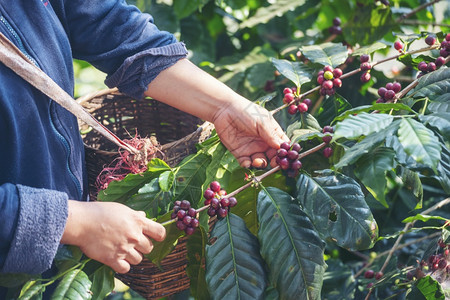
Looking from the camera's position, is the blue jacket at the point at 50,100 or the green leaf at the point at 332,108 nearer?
the blue jacket at the point at 50,100

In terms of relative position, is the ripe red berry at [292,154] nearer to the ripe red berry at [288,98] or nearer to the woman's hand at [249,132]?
the woman's hand at [249,132]

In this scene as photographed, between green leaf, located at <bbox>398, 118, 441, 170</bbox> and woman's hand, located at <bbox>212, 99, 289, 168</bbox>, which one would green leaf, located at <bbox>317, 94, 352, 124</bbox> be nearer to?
woman's hand, located at <bbox>212, 99, 289, 168</bbox>

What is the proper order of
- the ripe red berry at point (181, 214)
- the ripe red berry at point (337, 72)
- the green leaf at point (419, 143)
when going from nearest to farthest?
the green leaf at point (419, 143), the ripe red berry at point (181, 214), the ripe red berry at point (337, 72)

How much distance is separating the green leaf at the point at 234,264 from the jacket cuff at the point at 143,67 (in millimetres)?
383

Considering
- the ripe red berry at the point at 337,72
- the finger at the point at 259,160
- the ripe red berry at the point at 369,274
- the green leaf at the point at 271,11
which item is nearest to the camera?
the finger at the point at 259,160

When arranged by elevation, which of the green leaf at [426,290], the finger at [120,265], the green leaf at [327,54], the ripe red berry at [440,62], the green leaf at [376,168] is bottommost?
the green leaf at [426,290]

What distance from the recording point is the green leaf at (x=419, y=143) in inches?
32.3

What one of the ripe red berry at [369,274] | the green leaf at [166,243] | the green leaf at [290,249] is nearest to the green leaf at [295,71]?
the green leaf at [290,249]

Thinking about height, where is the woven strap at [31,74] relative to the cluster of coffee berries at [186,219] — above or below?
above

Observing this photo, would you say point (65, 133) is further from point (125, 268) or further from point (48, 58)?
point (125, 268)

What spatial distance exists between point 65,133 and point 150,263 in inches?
12.5

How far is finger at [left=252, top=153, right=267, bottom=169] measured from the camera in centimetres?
115

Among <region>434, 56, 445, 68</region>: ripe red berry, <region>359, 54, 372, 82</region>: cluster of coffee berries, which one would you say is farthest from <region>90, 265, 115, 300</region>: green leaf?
<region>434, 56, 445, 68</region>: ripe red berry

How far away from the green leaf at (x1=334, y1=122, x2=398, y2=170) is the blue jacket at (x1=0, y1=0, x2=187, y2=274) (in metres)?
0.47
